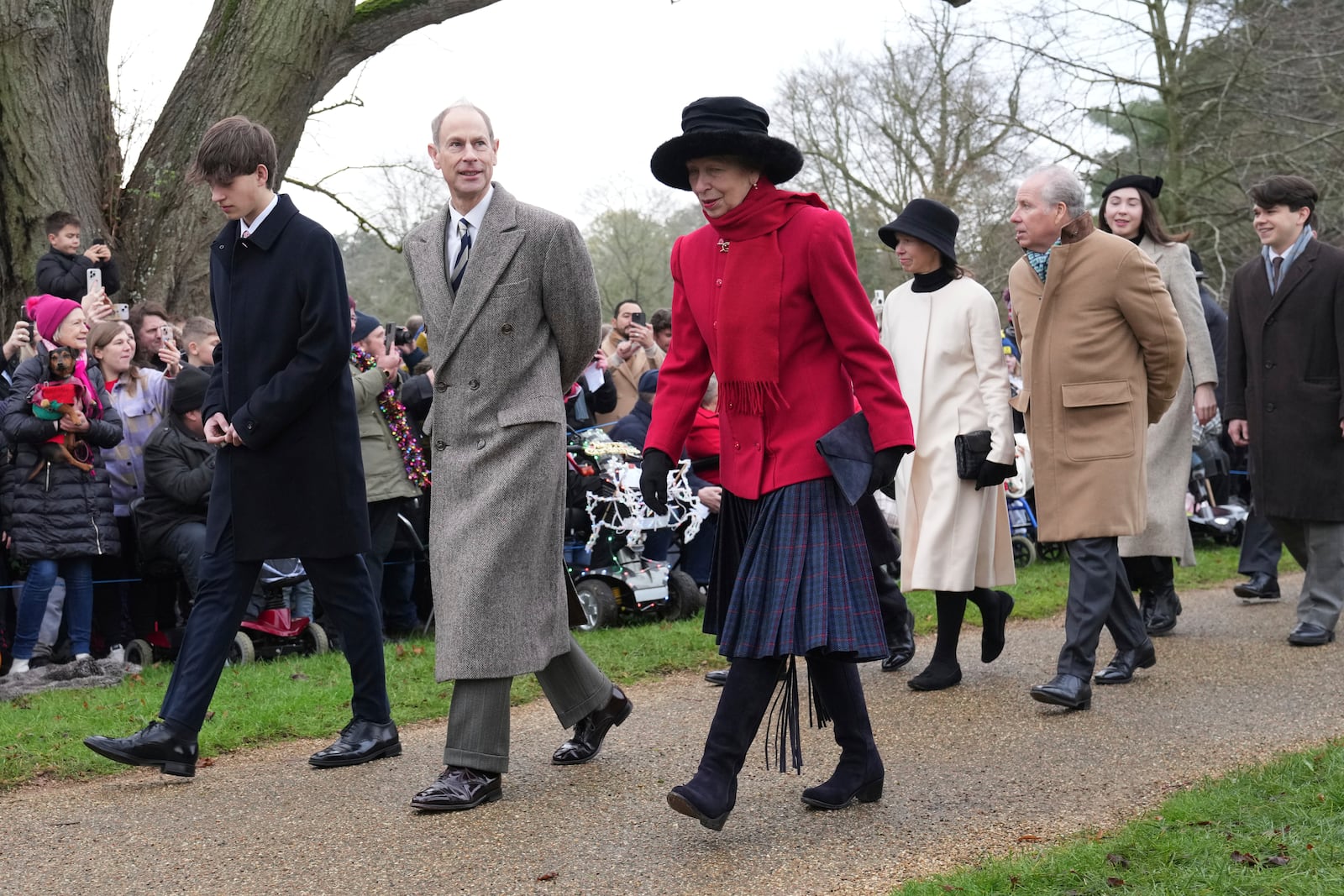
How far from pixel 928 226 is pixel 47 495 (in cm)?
476

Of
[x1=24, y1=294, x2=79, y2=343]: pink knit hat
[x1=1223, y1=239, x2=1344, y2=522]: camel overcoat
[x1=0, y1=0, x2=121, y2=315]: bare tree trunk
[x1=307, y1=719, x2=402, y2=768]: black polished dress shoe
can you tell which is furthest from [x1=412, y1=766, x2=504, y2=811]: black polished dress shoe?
[x1=0, y1=0, x2=121, y2=315]: bare tree trunk

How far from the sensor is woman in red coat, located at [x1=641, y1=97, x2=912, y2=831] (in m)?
4.23

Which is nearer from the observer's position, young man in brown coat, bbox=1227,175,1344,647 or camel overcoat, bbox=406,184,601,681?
camel overcoat, bbox=406,184,601,681

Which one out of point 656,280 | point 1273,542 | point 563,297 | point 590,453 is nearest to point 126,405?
point 590,453

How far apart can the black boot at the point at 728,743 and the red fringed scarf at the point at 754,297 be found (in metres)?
0.77

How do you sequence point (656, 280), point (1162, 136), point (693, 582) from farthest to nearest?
point (656, 280) → point (1162, 136) → point (693, 582)

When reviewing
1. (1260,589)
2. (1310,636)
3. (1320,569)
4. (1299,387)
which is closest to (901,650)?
(1310,636)

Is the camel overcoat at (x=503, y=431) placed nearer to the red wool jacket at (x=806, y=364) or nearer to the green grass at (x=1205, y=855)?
the red wool jacket at (x=806, y=364)

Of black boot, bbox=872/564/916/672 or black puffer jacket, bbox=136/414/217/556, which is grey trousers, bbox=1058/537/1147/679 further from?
black puffer jacket, bbox=136/414/217/556

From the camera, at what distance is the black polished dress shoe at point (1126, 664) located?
644cm

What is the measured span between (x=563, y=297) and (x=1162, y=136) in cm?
2019

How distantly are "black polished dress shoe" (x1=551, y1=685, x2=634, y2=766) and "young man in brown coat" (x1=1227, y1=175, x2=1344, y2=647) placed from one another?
4051mm

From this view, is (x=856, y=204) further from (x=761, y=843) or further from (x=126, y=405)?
(x=761, y=843)

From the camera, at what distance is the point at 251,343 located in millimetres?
5258
